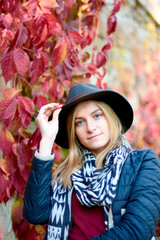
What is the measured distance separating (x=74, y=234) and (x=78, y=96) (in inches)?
31.4

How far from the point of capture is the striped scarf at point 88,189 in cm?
136

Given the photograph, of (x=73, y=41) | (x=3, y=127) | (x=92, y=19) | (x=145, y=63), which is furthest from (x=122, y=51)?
(x=3, y=127)

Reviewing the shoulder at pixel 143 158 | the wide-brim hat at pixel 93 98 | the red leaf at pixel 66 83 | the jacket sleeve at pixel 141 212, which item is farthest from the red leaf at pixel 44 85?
the jacket sleeve at pixel 141 212

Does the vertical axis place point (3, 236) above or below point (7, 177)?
below

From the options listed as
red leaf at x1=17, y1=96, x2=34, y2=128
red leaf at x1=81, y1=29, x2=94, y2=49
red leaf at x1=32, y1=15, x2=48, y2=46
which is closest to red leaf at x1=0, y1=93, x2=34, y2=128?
red leaf at x1=17, y1=96, x2=34, y2=128

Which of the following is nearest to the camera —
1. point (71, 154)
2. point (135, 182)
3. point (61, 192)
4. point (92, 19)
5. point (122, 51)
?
point (135, 182)

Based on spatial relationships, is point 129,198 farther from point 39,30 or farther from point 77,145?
point 39,30

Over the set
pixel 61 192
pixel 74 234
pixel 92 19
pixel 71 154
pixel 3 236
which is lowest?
pixel 3 236

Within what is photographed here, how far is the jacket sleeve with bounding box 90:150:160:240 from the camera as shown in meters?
1.23

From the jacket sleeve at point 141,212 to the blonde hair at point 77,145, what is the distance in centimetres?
28

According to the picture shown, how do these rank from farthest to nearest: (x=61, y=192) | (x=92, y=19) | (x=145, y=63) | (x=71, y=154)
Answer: (x=145, y=63)
(x=92, y=19)
(x=71, y=154)
(x=61, y=192)

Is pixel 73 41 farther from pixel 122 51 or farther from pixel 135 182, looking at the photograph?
pixel 122 51

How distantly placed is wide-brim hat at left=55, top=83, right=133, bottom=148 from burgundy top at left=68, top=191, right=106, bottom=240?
1.69ft

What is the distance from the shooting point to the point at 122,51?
4.13 m
